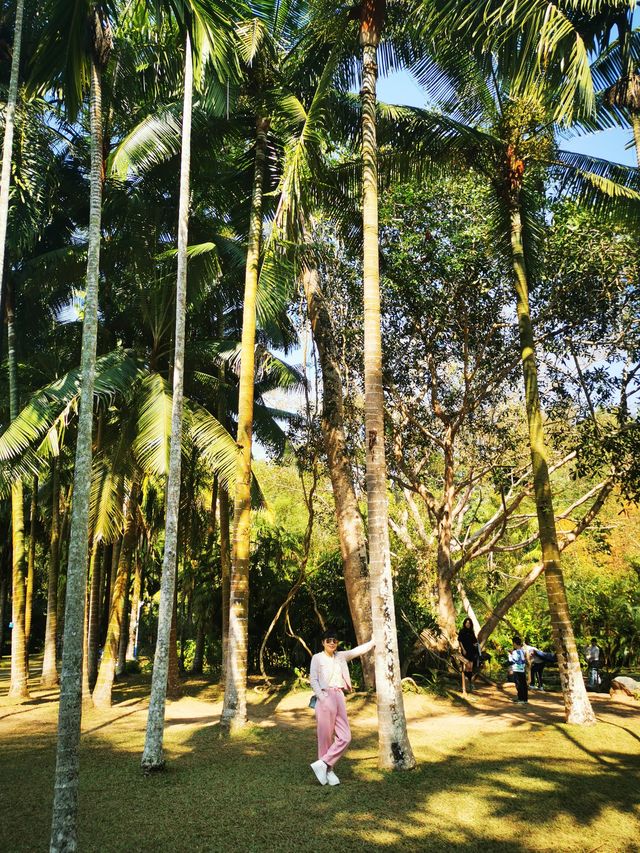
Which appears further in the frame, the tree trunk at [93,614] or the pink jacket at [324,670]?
the tree trunk at [93,614]

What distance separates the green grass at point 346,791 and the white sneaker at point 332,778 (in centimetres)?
12

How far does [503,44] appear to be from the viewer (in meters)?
9.82

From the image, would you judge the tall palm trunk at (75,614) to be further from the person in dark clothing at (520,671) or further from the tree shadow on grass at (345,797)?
the person in dark clothing at (520,671)

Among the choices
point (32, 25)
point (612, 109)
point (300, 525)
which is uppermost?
point (32, 25)

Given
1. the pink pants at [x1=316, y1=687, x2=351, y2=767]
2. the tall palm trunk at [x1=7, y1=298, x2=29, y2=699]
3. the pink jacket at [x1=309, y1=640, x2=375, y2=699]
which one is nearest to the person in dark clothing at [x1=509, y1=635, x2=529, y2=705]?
the pink jacket at [x1=309, y1=640, x2=375, y2=699]

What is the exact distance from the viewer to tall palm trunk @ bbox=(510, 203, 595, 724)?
33.6ft

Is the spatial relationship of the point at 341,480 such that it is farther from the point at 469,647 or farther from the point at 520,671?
the point at 520,671

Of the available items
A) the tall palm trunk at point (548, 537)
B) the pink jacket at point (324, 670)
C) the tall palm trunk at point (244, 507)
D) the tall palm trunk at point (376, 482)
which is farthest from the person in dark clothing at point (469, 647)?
the pink jacket at point (324, 670)

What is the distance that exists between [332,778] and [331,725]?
1.85 ft

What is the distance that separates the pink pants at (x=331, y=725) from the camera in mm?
7016

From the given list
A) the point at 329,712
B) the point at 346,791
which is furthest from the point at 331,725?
the point at 346,791

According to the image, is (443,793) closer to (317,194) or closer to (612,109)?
(612,109)

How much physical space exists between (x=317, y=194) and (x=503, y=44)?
4.57 meters

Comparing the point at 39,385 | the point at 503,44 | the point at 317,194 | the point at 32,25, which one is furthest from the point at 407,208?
the point at 39,385
